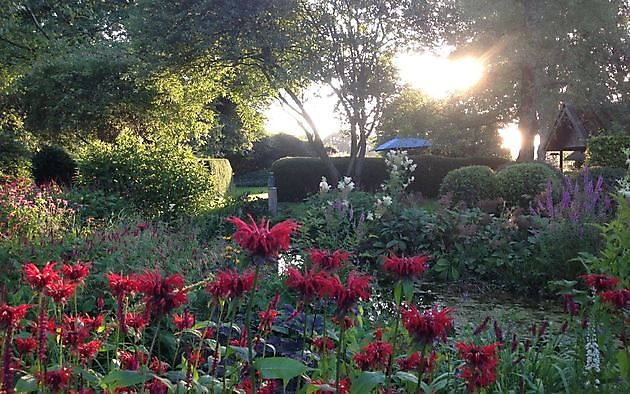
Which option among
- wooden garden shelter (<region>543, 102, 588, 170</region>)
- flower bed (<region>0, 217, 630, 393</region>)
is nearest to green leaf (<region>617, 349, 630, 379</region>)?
flower bed (<region>0, 217, 630, 393</region>)

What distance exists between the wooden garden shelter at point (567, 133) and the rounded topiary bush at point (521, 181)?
213 inches

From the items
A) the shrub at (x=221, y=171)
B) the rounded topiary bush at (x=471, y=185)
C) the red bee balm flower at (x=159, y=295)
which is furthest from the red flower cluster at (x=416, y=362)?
the shrub at (x=221, y=171)

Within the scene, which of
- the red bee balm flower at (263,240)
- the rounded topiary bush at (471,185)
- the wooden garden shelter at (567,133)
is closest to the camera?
the red bee balm flower at (263,240)

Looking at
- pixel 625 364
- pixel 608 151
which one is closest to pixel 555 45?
pixel 608 151

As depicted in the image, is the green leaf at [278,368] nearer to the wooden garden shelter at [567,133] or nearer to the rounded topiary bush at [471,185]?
the rounded topiary bush at [471,185]

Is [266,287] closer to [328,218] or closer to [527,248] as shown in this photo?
[328,218]

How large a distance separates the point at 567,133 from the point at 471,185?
866cm

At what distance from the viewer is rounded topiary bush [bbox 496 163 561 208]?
14320 mm

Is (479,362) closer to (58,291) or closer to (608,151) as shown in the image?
(58,291)

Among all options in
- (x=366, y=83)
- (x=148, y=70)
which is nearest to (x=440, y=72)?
(x=366, y=83)

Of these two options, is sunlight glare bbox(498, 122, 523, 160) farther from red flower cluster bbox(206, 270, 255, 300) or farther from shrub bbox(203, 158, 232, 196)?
red flower cluster bbox(206, 270, 255, 300)

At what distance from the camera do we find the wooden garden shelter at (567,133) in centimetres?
1966

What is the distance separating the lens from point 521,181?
1443 centimetres

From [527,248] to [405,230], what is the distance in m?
1.75
